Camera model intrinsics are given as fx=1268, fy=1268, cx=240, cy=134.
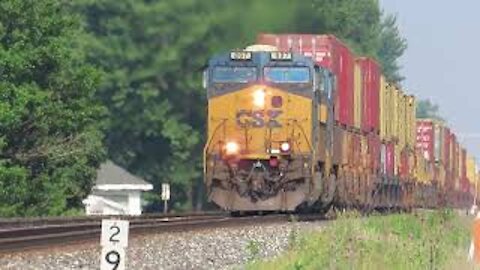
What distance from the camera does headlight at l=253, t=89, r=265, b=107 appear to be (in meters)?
29.1

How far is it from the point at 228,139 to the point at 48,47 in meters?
12.0

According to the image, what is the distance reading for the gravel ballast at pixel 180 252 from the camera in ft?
52.0

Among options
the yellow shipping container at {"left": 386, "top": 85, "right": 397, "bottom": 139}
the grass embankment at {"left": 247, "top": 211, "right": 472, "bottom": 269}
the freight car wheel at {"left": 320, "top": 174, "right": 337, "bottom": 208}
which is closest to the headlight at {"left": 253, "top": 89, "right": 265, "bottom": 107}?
the freight car wheel at {"left": 320, "top": 174, "right": 337, "bottom": 208}

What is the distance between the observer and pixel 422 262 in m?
17.1

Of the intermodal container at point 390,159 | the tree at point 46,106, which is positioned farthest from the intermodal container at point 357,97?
the tree at point 46,106

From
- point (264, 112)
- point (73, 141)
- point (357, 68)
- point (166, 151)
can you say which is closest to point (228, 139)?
point (264, 112)

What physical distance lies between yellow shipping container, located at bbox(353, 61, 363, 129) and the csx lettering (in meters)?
6.10

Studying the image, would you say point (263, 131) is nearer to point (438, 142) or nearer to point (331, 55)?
point (331, 55)

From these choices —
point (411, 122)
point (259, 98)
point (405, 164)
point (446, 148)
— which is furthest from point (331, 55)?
point (446, 148)

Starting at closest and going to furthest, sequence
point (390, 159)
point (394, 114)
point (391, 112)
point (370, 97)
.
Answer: point (370, 97) < point (390, 159) < point (391, 112) < point (394, 114)

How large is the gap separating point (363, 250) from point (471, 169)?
6734cm

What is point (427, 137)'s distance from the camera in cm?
5416

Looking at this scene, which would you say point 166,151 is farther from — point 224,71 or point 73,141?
point 224,71

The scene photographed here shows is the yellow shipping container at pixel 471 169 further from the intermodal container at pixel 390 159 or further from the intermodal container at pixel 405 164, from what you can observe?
the intermodal container at pixel 390 159
